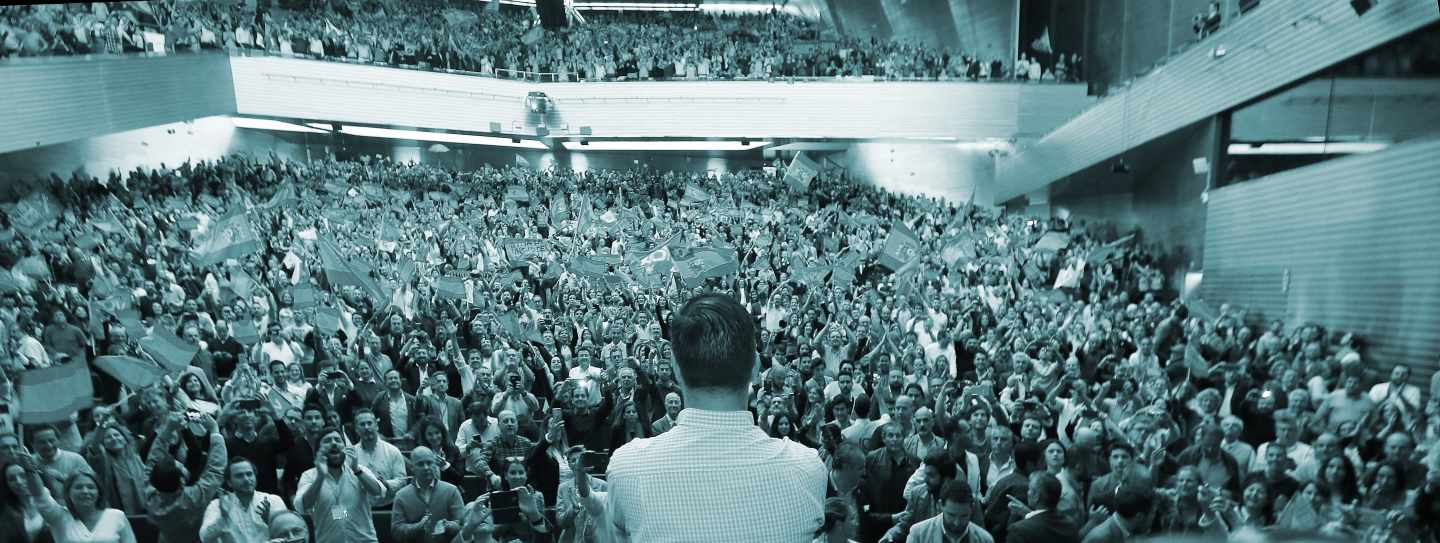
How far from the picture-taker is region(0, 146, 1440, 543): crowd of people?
4.06 meters

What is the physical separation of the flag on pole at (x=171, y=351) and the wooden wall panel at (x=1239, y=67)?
12297 millimetres

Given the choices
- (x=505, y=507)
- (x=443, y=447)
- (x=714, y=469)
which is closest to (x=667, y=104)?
(x=443, y=447)

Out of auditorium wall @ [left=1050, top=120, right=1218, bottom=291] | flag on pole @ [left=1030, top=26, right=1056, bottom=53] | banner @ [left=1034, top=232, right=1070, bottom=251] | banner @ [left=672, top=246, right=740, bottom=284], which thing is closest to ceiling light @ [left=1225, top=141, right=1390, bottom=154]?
auditorium wall @ [left=1050, top=120, right=1218, bottom=291]

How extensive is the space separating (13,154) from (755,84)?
2072 centimetres

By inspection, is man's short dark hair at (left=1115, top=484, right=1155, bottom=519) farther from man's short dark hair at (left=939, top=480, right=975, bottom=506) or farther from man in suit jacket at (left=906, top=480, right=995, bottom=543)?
man's short dark hair at (left=939, top=480, right=975, bottom=506)

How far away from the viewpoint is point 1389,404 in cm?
588

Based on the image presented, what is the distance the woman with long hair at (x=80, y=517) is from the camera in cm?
370

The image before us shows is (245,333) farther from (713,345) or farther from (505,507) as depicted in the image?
(713,345)

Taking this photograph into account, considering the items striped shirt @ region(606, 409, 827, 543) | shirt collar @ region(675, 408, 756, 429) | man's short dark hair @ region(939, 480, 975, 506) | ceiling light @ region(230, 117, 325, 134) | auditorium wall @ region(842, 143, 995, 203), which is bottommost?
auditorium wall @ region(842, 143, 995, 203)

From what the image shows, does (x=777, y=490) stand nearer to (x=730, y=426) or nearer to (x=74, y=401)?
(x=730, y=426)

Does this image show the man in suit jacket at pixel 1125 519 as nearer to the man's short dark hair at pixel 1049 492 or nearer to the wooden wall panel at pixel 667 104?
the man's short dark hair at pixel 1049 492

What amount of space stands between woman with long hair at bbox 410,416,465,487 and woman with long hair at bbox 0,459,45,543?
193cm

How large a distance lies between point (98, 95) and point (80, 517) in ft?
61.4

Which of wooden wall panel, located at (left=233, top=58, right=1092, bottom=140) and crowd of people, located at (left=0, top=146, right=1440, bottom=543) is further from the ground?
wooden wall panel, located at (left=233, top=58, right=1092, bottom=140)
